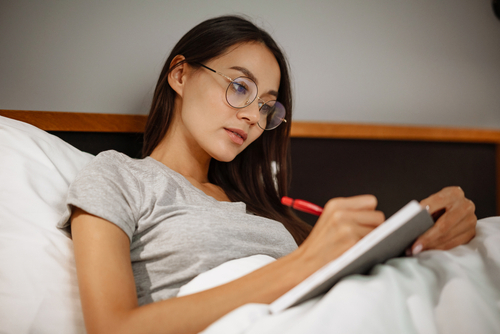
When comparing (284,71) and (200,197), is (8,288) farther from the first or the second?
(284,71)

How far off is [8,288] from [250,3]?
1.24 metres

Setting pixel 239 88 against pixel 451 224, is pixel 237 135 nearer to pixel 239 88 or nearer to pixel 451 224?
pixel 239 88

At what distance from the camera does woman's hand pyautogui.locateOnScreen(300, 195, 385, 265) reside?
560 millimetres

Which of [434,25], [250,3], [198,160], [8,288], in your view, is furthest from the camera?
[434,25]

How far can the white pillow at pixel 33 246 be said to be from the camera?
620 mm

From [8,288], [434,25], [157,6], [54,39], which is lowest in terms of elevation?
[8,288]

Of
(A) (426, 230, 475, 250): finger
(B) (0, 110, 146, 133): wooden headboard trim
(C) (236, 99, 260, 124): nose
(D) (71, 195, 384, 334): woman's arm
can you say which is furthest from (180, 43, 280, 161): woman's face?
(A) (426, 230, 475, 250): finger

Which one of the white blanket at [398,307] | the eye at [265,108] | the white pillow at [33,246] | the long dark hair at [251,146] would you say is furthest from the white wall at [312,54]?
the white blanket at [398,307]

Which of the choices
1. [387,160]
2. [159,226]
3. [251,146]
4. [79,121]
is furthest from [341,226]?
[387,160]

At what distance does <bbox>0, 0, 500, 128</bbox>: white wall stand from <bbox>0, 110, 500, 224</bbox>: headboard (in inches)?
3.7

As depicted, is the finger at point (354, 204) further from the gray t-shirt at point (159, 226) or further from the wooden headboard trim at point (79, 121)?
the wooden headboard trim at point (79, 121)

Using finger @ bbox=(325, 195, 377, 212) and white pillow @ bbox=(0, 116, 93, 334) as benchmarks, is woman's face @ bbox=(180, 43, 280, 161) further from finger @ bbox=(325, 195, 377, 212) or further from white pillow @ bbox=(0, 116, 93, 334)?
finger @ bbox=(325, 195, 377, 212)

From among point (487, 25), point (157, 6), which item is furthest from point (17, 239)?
point (487, 25)

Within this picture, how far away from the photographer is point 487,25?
1.79 meters
